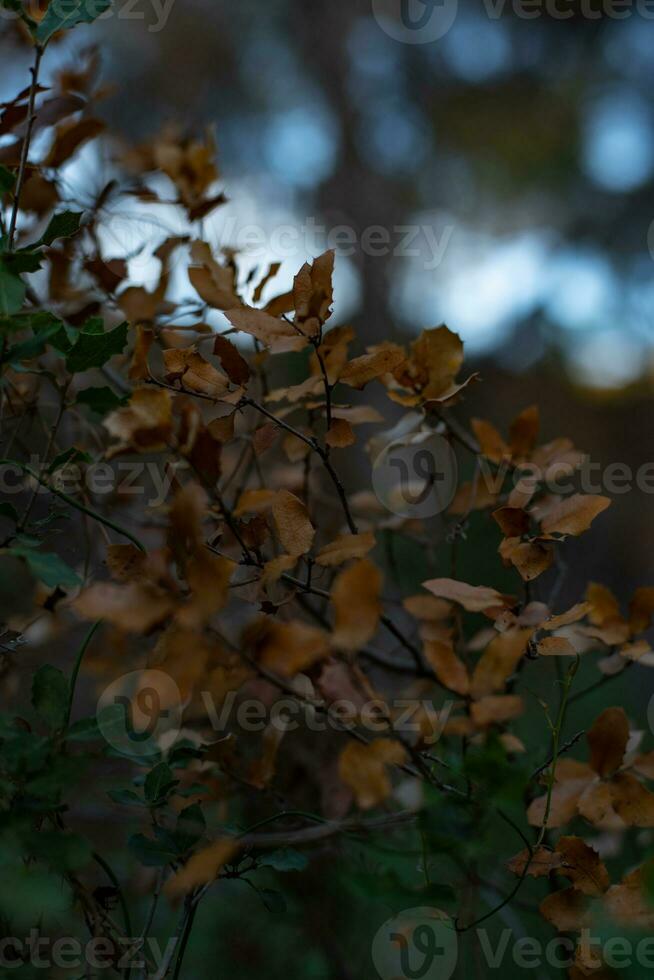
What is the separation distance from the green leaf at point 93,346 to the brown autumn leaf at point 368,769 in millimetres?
343

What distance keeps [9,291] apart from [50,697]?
0.28 meters

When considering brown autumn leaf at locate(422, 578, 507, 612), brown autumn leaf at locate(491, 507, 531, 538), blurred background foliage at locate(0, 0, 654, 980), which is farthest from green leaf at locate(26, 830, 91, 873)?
blurred background foliage at locate(0, 0, 654, 980)

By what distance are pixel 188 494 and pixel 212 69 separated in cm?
423

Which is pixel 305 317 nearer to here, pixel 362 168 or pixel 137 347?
pixel 137 347

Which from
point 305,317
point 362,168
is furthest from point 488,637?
point 362,168

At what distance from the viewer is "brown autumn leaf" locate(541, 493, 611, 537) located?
59 cm

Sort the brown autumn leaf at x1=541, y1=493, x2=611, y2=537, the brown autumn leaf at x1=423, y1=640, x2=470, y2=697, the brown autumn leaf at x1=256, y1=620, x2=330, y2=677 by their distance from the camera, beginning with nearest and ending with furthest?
the brown autumn leaf at x1=256, y1=620, x2=330, y2=677, the brown autumn leaf at x1=423, y1=640, x2=470, y2=697, the brown autumn leaf at x1=541, y1=493, x2=611, y2=537

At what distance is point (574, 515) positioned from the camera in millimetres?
607

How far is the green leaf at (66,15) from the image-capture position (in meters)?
0.58

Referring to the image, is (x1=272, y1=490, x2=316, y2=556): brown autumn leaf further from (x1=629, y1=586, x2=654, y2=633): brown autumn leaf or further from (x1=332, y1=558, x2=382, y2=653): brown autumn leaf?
(x1=629, y1=586, x2=654, y2=633): brown autumn leaf

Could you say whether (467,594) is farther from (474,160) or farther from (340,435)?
(474,160)

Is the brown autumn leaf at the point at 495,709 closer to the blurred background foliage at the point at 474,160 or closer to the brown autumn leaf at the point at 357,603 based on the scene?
the brown autumn leaf at the point at 357,603

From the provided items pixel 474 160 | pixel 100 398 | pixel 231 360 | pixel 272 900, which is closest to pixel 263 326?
pixel 231 360

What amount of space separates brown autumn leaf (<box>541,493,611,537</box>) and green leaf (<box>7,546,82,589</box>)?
37 cm
